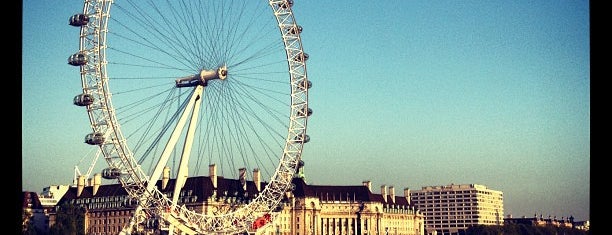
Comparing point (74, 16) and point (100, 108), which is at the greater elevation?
point (74, 16)

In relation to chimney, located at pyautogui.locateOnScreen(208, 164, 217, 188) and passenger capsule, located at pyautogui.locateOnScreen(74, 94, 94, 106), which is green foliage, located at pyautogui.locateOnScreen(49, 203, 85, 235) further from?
passenger capsule, located at pyautogui.locateOnScreen(74, 94, 94, 106)

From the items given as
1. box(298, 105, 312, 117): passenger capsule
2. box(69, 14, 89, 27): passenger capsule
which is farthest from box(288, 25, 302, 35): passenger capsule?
box(69, 14, 89, 27): passenger capsule

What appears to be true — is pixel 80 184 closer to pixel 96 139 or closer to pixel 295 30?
pixel 295 30

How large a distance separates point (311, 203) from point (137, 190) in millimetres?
59314

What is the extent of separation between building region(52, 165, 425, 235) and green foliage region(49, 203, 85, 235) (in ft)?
22.0

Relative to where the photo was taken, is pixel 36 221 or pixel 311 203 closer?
pixel 36 221

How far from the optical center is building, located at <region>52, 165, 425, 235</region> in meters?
94.2

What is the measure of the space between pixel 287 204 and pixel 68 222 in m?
31.6

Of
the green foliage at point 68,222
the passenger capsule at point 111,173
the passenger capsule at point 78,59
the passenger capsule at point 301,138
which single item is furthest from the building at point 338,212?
the passenger capsule at point 78,59
